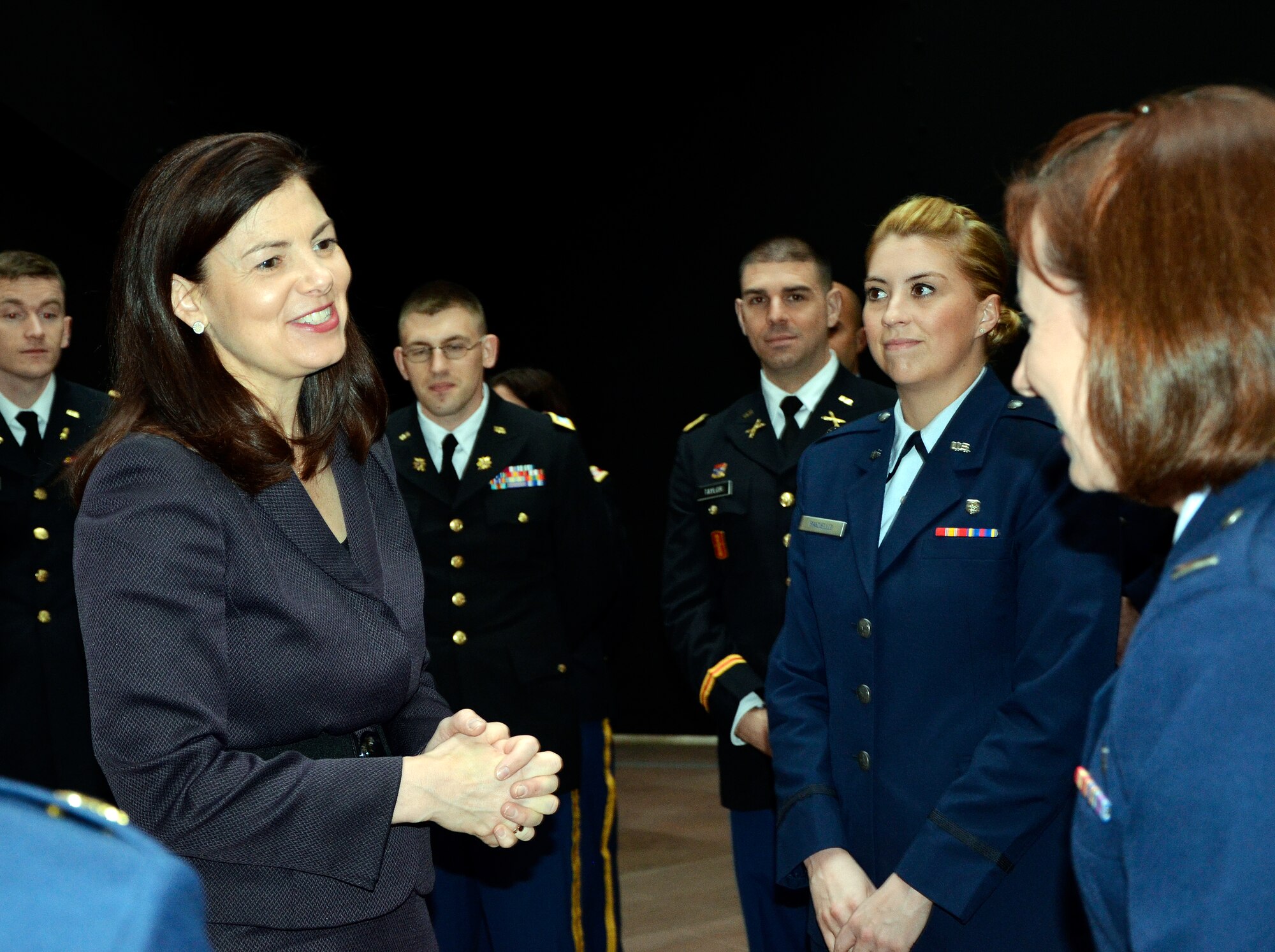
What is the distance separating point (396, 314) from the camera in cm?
723

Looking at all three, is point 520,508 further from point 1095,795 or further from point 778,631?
point 1095,795

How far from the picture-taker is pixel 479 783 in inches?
60.4

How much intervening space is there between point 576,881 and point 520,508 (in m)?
1.09

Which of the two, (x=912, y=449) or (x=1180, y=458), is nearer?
(x=1180, y=458)

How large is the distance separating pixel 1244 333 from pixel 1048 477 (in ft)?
3.65

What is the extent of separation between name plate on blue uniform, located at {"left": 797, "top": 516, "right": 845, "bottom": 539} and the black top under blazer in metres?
0.88

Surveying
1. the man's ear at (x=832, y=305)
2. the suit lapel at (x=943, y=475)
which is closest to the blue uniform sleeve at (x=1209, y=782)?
the suit lapel at (x=943, y=475)

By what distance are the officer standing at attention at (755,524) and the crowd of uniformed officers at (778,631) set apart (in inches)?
0.4

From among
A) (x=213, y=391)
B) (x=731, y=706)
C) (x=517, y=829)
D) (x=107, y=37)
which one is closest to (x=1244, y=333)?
(x=517, y=829)

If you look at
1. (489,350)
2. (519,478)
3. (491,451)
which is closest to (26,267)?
(489,350)

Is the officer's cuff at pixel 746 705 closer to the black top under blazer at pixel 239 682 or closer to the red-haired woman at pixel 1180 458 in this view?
the black top under blazer at pixel 239 682

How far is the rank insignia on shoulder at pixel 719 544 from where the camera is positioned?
128 inches

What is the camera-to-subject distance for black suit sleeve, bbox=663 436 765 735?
301cm

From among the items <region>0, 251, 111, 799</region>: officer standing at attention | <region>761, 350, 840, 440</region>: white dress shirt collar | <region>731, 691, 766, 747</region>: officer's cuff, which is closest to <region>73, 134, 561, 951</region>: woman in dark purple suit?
<region>731, 691, 766, 747</region>: officer's cuff
